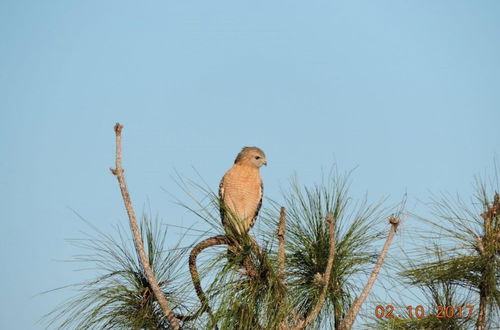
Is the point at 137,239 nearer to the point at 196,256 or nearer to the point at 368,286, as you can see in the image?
Result: the point at 196,256

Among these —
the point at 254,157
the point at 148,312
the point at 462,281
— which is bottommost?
the point at 148,312

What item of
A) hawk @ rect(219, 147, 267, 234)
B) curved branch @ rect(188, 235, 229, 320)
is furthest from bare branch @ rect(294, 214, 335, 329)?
hawk @ rect(219, 147, 267, 234)

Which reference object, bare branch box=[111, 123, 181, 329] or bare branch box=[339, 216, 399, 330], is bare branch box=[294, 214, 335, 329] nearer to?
bare branch box=[339, 216, 399, 330]

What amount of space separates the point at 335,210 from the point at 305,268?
50 centimetres

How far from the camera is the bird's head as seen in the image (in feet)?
25.9

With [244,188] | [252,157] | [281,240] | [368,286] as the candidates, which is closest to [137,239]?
[281,240]

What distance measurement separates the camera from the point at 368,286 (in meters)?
4.38

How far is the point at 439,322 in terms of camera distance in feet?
16.8

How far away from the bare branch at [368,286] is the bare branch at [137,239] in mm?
1145

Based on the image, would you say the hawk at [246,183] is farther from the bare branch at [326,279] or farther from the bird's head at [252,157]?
the bare branch at [326,279]

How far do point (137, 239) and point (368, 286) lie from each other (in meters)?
1.55

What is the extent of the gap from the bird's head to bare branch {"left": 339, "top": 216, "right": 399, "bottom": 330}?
3563 mm

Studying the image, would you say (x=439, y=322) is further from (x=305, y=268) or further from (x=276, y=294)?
(x=276, y=294)

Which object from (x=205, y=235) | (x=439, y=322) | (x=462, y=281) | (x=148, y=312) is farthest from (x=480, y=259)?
(x=148, y=312)
